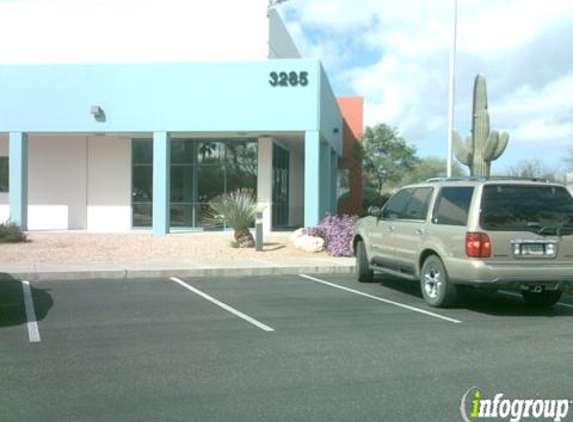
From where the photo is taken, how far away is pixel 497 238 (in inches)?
346

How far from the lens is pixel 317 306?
9672 millimetres

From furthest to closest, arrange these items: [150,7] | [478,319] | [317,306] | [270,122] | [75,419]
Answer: [150,7], [270,122], [317,306], [478,319], [75,419]

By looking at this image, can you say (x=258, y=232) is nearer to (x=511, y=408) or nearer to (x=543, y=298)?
(x=543, y=298)

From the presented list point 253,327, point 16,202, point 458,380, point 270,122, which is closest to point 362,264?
point 253,327

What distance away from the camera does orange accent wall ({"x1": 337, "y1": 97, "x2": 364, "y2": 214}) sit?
35781 millimetres

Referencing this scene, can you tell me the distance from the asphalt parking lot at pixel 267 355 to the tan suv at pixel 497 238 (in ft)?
1.63

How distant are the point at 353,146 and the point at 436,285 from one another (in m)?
26.7

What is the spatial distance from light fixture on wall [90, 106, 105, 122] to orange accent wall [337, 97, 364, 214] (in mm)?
16807

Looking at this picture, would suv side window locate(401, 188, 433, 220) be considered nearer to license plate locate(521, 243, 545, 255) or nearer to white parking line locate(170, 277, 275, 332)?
license plate locate(521, 243, 545, 255)

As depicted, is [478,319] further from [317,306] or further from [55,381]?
[55,381]

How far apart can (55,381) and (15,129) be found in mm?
17186

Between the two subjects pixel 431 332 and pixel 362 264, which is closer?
pixel 431 332

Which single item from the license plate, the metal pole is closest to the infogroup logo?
the license plate

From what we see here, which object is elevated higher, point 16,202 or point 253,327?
point 16,202
